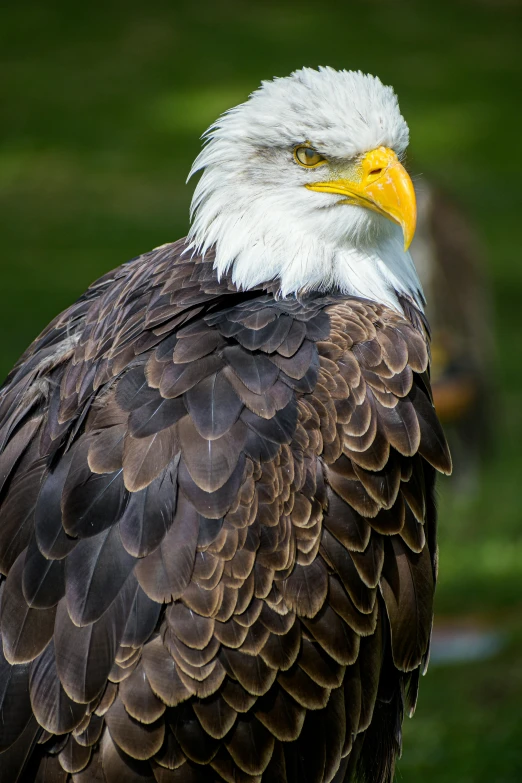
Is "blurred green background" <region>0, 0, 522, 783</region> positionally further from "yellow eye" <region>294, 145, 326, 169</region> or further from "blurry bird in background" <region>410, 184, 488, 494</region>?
"yellow eye" <region>294, 145, 326, 169</region>

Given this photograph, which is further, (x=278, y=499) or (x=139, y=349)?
(x=139, y=349)

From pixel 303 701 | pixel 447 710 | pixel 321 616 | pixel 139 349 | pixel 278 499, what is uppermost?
pixel 139 349

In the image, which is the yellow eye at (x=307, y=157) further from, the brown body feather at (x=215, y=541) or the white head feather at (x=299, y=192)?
the brown body feather at (x=215, y=541)

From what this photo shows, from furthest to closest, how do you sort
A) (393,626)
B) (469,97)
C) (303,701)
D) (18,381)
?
(469,97), (18,381), (393,626), (303,701)

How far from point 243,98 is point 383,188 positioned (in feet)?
52.4

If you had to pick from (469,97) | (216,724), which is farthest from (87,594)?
(469,97)

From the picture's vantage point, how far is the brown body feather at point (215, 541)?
383cm

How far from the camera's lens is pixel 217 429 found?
4012 mm

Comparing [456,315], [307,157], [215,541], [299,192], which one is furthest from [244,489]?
[456,315]

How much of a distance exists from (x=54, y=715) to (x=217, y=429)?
106cm

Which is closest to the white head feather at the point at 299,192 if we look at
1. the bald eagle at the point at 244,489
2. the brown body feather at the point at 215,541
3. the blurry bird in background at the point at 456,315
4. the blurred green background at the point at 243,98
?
the bald eagle at the point at 244,489

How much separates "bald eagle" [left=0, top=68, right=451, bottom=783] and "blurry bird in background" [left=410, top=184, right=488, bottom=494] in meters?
5.01

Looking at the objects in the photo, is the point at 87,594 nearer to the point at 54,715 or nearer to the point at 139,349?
the point at 54,715

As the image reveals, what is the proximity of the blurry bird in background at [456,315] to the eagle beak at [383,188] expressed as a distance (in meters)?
5.00
